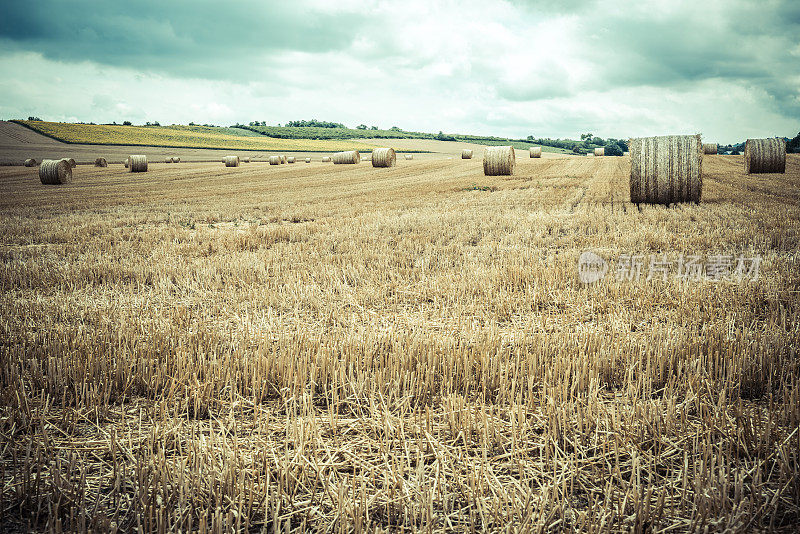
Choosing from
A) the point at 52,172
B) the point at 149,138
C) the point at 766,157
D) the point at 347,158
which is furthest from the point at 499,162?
the point at 149,138

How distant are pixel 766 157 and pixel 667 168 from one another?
16004 millimetres

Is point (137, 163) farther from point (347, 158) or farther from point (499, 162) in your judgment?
point (499, 162)

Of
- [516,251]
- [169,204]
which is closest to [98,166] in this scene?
[169,204]

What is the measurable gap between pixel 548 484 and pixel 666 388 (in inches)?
48.9

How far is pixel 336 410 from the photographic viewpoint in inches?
109

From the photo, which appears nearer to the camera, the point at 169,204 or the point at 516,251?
the point at 516,251

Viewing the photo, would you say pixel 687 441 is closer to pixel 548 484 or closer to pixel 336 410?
pixel 548 484

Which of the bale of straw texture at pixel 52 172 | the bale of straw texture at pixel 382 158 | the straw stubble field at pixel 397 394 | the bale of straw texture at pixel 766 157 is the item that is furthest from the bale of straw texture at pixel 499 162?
the bale of straw texture at pixel 52 172

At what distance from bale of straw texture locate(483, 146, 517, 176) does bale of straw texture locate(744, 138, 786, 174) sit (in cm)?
1140

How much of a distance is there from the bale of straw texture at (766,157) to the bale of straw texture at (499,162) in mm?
11399

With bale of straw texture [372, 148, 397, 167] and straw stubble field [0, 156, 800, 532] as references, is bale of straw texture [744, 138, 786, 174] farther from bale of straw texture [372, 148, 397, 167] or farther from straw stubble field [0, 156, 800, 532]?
bale of straw texture [372, 148, 397, 167]

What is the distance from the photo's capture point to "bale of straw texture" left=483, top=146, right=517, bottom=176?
24766mm

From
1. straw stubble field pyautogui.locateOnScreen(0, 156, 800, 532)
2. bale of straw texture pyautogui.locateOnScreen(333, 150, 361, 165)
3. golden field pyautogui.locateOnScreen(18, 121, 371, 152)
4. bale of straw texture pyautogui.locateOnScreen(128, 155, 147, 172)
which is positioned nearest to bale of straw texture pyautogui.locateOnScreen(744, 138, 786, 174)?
straw stubble field pyautogui.locateOnScreen(0, 156, 800, 532)

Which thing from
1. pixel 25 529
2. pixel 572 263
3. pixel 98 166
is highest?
pixel 98 166
